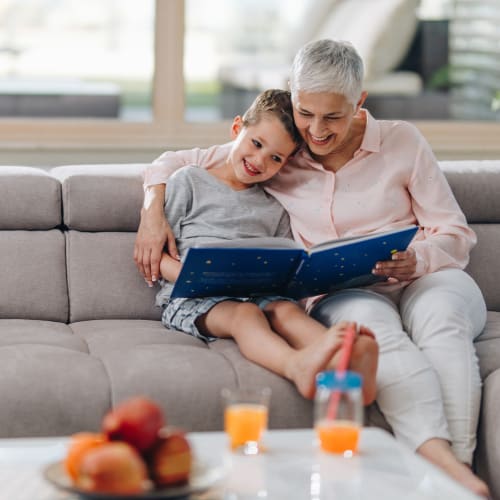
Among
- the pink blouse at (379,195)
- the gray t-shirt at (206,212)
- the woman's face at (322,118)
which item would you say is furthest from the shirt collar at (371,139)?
the gray t-shirt at (206,212)

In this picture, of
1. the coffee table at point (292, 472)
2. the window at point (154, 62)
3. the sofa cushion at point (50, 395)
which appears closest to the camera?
the coffee table at point (292, 472)

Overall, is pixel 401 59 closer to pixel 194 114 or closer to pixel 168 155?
pixel 194 114

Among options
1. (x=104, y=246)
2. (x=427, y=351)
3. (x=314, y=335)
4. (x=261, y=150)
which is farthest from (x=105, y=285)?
(x=427, y=351)

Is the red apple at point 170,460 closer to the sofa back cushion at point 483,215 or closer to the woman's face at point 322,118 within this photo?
the woman's face at point 322,118

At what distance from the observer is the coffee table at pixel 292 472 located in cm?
151

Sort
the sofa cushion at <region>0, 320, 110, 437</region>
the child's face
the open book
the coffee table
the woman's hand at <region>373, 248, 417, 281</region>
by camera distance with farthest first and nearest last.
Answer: the child's face < the woman's hand at <region>373, 248, 417, 281</region> < the open book < the sofa cushion at <region>0, 320, 110, 437</region> < the coffee table

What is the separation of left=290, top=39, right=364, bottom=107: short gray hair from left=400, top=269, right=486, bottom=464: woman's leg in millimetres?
491

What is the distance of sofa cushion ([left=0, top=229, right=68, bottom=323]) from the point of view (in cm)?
272

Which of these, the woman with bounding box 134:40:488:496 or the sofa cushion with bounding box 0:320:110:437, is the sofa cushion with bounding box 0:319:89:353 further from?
the woman with bounding box 134:40:488:496

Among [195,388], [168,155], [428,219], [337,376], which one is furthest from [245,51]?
[337,376]

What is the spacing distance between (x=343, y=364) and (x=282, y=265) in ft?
2.05

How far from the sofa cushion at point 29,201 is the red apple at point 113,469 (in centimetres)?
156

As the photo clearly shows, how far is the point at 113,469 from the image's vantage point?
129 centimetres

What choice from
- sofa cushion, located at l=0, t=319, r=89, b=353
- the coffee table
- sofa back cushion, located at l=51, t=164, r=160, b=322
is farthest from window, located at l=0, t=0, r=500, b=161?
the coffee table
